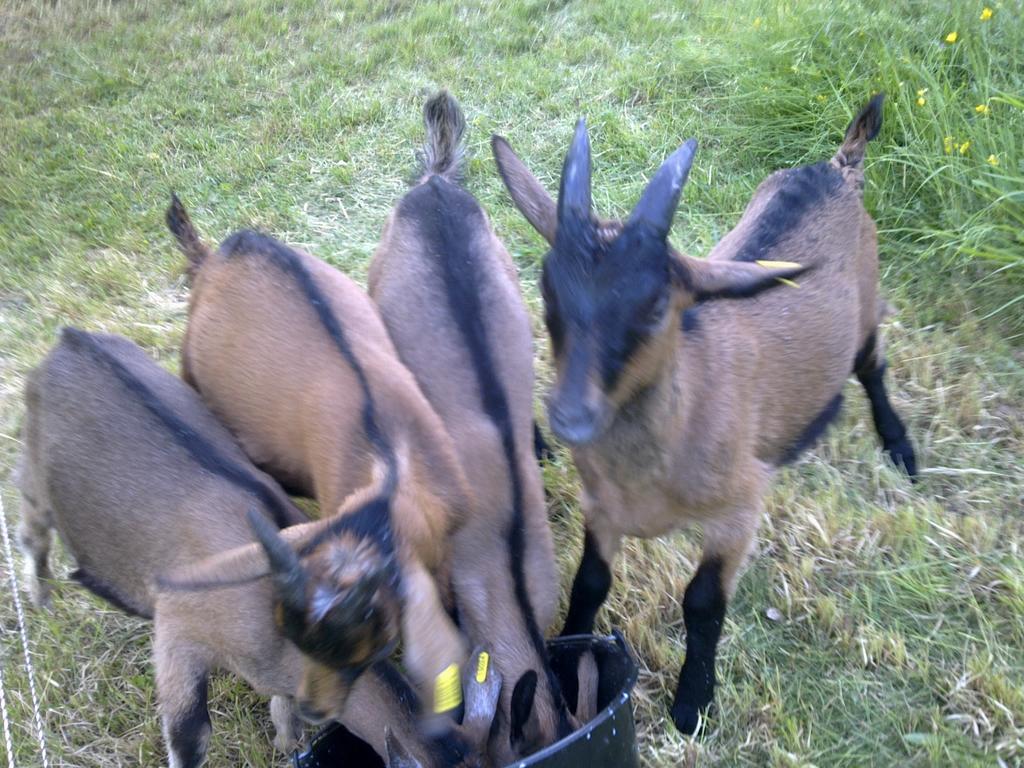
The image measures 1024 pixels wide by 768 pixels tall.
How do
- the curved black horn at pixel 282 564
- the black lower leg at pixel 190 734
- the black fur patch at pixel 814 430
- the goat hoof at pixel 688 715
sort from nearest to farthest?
the curved black horn at pixel 282 564 → the black lower leg at pixel 190 734 → the goat hoof at pixel 688 715 → the black fur patch at pixel 814 430

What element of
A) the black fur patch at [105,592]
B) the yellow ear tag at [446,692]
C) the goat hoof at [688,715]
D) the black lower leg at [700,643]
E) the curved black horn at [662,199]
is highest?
the curved black horn at [662,199]

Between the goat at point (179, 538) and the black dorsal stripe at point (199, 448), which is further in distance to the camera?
the black dorsal stripe at point (199, 448)

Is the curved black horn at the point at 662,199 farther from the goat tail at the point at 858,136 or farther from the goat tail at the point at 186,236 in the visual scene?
the goat tail at the point at 186,236

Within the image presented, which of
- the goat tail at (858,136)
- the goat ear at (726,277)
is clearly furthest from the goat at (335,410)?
the goat tail at (858,136)

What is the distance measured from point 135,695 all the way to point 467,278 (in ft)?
5.75

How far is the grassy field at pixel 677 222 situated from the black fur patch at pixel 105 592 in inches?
8.2

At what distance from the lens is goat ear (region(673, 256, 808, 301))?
2.43 m

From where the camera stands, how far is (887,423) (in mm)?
3711

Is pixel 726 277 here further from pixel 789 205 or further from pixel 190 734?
pixel 190 734

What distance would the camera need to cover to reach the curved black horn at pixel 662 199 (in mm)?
2346

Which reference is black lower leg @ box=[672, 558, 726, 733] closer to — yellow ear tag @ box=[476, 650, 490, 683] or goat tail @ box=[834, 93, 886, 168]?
yellow ear tag @ box=[476, 650, 490, 683]

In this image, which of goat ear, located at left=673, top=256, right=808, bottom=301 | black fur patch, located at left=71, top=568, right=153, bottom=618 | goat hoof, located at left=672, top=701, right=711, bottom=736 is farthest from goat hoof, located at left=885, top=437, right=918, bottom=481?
black fur patch, located at left=71, top=568, right=153, bottom=618

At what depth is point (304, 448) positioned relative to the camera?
323 cm

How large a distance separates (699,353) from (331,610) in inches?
51.4
